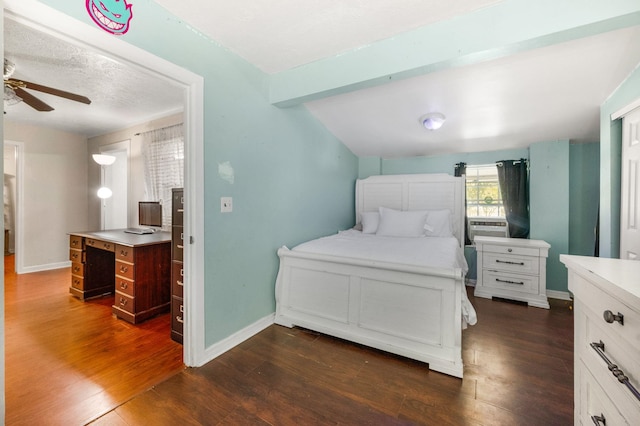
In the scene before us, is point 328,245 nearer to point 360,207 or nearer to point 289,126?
point 289,126

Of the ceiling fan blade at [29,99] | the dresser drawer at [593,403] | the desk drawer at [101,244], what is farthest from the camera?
the desk drawer at [101,244]

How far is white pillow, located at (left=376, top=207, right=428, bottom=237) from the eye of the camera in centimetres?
319

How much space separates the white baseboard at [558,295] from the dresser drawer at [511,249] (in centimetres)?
64

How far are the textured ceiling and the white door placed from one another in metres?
3.11

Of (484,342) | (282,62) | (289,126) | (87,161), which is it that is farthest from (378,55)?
(87,161)

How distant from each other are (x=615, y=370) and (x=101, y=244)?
3.73 meters

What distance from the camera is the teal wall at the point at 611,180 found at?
197 cm

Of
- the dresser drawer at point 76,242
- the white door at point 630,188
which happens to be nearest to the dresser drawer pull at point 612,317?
the white door at point 630,188

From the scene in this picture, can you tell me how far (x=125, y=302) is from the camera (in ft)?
8.17

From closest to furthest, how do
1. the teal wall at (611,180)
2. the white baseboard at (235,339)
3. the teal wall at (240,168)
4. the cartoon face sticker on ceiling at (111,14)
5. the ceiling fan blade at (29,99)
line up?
1. the cartoon face sticker on ceiling at (111,14)
2. the teal wall at (240,168)
3. the white baseboard at (235,339)
4. the teal wall at (611,180)
5. the ceiling fan blade at (29,99)

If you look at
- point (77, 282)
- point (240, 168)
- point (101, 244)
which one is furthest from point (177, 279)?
point (77, 282)

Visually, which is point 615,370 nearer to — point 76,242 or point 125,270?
point 125,270

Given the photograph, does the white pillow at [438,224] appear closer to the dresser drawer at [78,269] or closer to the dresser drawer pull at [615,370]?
the dresser drawer pull at [615,370]

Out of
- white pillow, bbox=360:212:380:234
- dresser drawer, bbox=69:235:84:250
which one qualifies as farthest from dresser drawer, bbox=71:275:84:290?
white pillow, bbox=360:212:380:234
